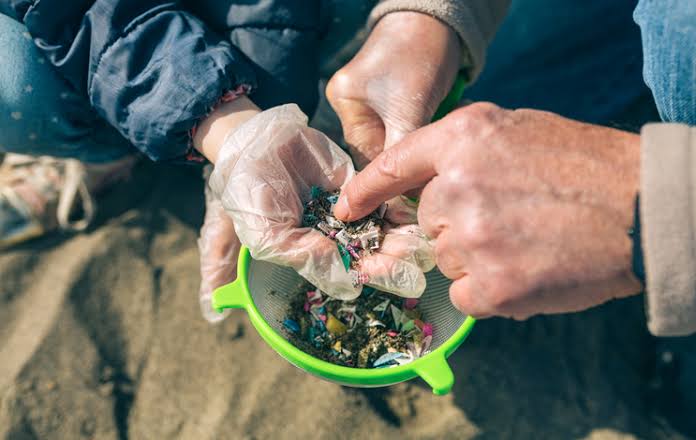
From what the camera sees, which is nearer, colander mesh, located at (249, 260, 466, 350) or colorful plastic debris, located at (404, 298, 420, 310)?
colander mesh, located at (249, 260, 466, 350)

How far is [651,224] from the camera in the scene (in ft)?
3.81

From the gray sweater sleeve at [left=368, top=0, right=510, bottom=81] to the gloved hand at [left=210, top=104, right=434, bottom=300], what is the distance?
0.64 m

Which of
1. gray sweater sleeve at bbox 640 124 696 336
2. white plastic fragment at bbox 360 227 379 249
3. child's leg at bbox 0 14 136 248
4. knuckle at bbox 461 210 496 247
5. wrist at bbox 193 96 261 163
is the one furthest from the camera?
child's leg at bbox 0 14 136 248

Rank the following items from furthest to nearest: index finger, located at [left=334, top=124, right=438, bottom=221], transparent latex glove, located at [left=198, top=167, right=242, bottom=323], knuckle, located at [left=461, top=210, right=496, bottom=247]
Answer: transparent latex glove, located at [left=198, top=167, right=242, bottom=323], index finger, located at [left=334, top=124, right=438, bottom=221], knuckle, located at [left=461, top=210, right=496, bottom=247]

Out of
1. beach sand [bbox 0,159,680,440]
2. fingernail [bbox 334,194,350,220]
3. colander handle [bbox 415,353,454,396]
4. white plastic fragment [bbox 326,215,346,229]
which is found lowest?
beach sand [bbox 0,159,680,440]

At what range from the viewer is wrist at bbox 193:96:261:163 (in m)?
1.71

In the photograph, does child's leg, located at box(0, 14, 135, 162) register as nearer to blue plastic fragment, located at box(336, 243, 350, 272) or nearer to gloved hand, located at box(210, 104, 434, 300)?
gloved hand, located at box(210, 104, 434, 300)

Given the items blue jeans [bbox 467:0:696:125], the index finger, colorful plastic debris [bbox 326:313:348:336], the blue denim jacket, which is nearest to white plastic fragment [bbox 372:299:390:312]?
colorful plastic debris [bbox 326:313:348:336]

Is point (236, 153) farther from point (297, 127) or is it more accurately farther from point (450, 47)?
point (450, 47)

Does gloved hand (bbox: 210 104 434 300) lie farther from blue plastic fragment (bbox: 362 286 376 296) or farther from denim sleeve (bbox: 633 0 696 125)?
denim sleeve (bbox: 633 0 696 125)

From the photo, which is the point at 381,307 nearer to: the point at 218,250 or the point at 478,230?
the point at 478,230

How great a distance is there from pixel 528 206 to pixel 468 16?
98 centimetres

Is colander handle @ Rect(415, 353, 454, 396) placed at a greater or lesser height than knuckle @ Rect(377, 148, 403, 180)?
lesser

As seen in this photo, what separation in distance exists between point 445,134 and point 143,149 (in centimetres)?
102
